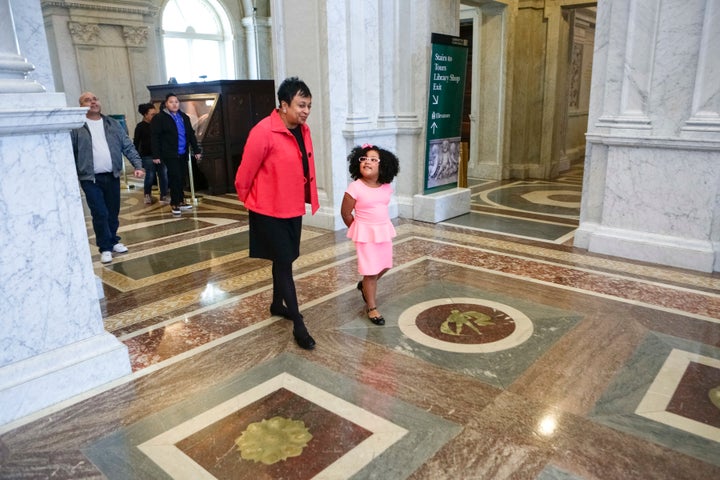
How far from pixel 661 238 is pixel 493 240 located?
5.23 feet

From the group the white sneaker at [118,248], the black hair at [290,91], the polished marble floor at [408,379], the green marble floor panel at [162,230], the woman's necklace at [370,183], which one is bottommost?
the green marble floor panel at [162,230]

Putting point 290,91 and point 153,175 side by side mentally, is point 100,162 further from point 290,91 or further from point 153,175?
point 153,175

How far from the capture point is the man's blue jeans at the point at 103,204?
495cm

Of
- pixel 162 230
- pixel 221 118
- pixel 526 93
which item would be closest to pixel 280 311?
pixel 162 230

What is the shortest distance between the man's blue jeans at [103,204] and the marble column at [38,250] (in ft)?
7.55

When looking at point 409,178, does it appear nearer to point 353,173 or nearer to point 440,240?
point 440,240

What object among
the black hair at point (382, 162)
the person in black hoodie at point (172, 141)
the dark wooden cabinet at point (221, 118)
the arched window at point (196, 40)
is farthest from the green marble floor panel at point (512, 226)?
the arched window at point (196, 40)

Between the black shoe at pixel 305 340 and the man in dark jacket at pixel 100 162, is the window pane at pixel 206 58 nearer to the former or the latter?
the man in dark jacket at pixel 100 162

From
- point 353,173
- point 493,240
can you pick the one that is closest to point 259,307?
point 353,173

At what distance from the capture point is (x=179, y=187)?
7.61m

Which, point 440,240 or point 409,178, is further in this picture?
point 409,178

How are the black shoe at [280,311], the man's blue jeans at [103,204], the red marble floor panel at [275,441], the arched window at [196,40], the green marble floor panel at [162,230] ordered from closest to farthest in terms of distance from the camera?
the red marble floor panel at [275,441], the black shoe at [280,311], the man's blue jeans at [103,204], the green marble floor panel at [162,230], the arched window at [196,40]

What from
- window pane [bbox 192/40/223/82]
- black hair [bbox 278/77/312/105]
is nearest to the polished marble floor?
black hair [bbox 278/77/312/105]

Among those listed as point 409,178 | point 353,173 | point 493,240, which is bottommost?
point 493,240
